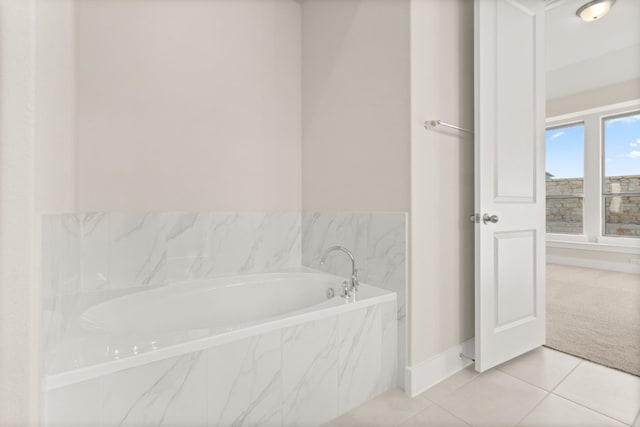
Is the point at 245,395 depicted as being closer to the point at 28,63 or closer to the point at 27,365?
the point at 27,365

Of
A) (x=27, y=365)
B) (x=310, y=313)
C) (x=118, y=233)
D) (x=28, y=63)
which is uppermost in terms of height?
(x=28, y=63)

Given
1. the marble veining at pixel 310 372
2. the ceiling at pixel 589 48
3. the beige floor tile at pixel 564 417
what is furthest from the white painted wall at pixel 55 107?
the ceiling at pixel 589 48

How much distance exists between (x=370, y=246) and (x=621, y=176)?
4.73 metres

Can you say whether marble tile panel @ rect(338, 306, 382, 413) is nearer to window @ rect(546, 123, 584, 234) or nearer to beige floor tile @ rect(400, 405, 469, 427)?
beige floor tile @ rect(400, 405, 469, 427)

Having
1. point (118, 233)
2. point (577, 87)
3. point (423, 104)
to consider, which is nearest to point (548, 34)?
point (577, 87)

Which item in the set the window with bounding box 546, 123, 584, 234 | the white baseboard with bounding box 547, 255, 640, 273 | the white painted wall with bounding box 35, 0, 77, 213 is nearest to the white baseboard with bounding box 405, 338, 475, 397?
the white painted wall with bounding box 35, 0, 77, 213

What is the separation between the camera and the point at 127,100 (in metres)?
1.73

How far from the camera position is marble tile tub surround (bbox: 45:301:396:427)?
90cm

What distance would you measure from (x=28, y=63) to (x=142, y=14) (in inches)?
56.1

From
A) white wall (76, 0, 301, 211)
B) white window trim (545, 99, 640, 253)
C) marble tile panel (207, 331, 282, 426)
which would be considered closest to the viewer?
marble tile panel (207, 331, 282, 426)

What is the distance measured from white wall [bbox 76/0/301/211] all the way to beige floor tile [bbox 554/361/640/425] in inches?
79.8

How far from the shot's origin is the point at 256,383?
1164 mm

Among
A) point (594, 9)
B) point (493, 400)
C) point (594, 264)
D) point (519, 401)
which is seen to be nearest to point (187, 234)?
point (493, 400)

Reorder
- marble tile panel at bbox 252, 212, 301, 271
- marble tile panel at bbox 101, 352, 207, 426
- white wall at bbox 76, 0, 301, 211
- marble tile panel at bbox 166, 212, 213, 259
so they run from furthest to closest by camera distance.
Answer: marble tile panel at bbox 252, 212, 301, 271
marble tile panel at bbox 166, 212, 213, 259
white wall at bbox 76, 0, 301, 211
marble tile panel at bbox 101, 352, 207, 426
